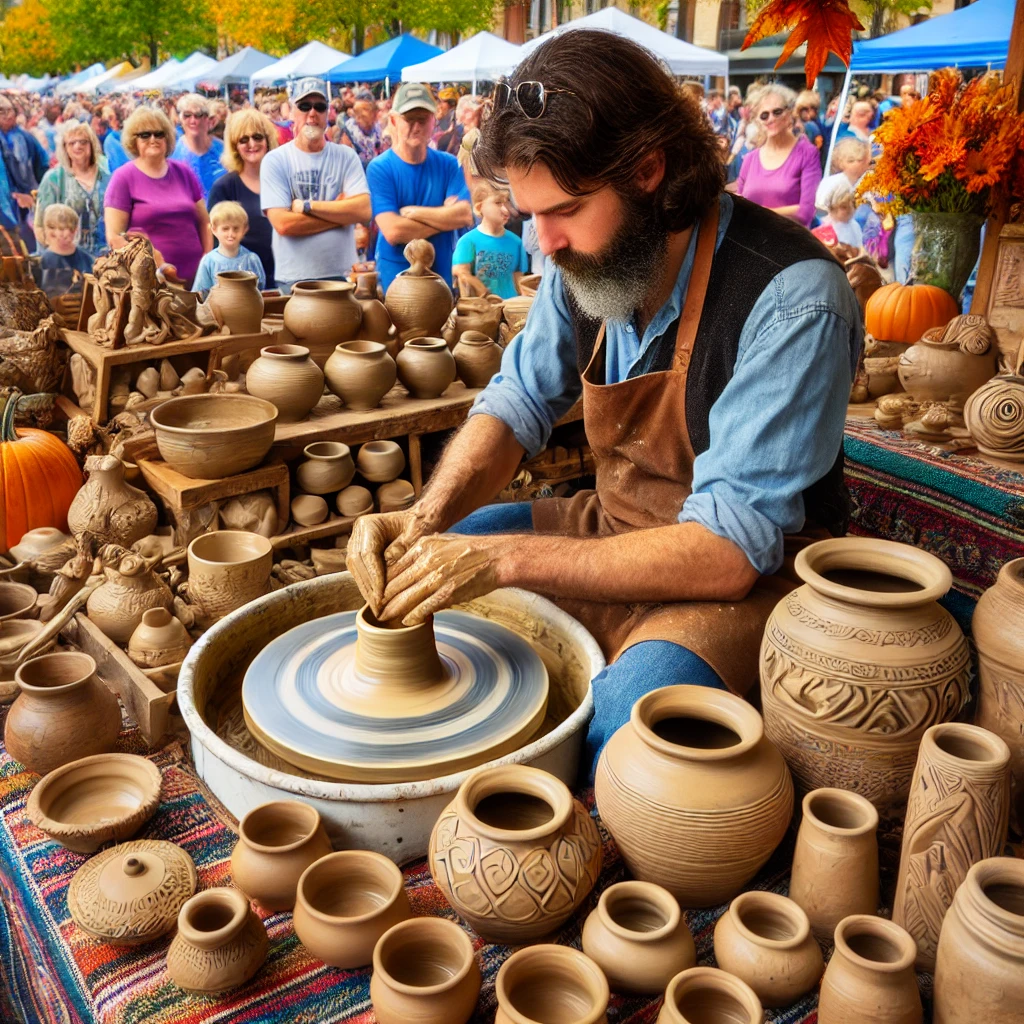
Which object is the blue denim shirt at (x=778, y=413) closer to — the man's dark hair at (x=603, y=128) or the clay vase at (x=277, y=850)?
the man's dark hair at (x=603, y=128)

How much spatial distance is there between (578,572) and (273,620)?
2.96 feet

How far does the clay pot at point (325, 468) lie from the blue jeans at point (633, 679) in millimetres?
1635

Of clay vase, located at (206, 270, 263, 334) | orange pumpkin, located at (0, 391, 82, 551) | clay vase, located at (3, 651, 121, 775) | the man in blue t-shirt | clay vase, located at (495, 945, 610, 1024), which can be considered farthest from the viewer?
the man in blue t-shirt

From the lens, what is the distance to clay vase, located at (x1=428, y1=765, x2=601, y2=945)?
→ 5.01ft

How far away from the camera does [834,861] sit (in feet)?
5.01

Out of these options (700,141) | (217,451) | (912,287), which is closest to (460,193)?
(912,287)

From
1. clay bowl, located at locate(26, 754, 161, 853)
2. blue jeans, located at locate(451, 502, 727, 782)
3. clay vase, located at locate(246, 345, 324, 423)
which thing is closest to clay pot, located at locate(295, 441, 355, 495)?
clay vase, located at locate(246, 345, 324, 423)

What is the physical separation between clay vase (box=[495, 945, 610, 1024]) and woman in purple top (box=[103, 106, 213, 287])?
4.61 m

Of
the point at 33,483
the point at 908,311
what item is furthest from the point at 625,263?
the point at 33,483

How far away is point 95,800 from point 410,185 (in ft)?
14.3

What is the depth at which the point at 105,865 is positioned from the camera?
176 centimetres

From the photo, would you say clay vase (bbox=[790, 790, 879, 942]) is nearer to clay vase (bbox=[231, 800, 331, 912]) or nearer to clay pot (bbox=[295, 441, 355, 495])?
clay vase (bbox=[231, 800, 331, 912])

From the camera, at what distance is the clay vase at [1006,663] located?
1.65 meters

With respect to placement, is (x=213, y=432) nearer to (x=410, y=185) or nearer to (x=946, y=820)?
(x=946, y=820)
